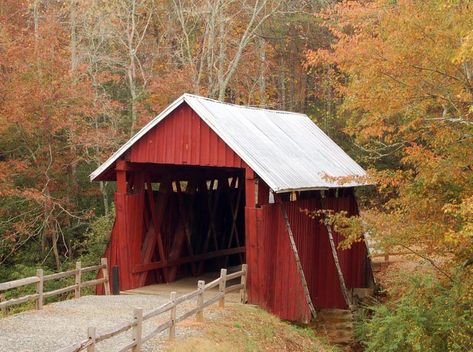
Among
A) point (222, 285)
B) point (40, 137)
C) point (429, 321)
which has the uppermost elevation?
point (40, 137)

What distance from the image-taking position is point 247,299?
1456cm

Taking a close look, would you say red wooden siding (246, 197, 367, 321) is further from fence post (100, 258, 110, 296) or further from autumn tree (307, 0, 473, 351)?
fence post (100, 258, 110, 296)

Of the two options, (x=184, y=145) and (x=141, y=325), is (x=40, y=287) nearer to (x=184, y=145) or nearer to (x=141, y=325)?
(x=141, y=325)

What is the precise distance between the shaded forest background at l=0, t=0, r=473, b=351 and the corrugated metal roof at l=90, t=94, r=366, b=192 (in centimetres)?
145

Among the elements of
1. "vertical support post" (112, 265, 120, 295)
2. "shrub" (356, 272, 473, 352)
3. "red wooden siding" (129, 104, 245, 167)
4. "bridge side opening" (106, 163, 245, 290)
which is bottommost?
"shrub" (356, 272, 473, 352)

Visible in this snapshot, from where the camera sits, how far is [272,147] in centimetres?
1606

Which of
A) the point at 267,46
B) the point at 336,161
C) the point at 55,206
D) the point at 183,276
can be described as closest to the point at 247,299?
the point at 183,276

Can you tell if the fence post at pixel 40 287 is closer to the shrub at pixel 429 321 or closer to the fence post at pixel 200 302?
the fence post at pixel 200 302

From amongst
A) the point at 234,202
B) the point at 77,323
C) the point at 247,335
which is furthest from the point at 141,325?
the point at 234,202

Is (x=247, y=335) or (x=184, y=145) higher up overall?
(x=184, y=145)

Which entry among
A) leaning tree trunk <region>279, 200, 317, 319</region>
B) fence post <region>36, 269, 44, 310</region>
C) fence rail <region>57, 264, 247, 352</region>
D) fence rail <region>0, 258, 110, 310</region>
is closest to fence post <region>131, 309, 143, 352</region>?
fence rail <region>57, 264, 247, 352</region>

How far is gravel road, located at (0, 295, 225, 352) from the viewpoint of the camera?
1065 centimetres

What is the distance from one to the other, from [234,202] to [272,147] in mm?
5255

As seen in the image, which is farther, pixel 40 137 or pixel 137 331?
pixel 40 137
